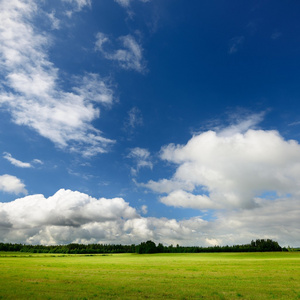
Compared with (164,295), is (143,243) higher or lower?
higher

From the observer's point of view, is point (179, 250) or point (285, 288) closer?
point (285, 288)

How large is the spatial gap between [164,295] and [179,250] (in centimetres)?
18989

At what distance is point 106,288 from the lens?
1070 inches

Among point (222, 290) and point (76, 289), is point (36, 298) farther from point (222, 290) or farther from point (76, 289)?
point (222, 290)

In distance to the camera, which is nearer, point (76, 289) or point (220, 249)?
→ point (76, 289)

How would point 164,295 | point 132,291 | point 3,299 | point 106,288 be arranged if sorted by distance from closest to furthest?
point 3,299, point 164,295, point 132,291, point 106,288

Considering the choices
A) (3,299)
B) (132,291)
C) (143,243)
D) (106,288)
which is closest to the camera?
(3,299)

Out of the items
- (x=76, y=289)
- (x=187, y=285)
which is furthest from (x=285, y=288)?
(x=76, y=289)

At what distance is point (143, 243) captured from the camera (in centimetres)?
19938

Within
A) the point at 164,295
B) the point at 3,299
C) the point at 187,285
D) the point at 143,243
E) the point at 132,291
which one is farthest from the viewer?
the point at 143,243

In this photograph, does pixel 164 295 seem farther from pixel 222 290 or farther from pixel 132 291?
pixel 222 290

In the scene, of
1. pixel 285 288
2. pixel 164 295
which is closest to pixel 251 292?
pixel 285 288

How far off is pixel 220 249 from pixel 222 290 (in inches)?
6996

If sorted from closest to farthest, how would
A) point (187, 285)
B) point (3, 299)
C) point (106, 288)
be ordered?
1. point (3, 299)
2. point (106, 288)
3. point (187, 285)
